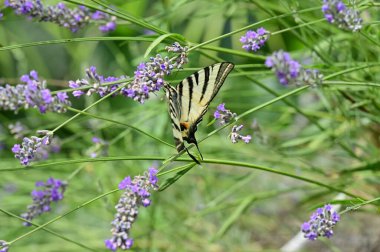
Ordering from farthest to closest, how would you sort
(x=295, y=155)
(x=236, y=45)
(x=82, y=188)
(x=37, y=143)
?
1. (x=236, y=45)
2. (x=82, y=188)
3. (x=295, y=155)
4. (x=37, y=143)

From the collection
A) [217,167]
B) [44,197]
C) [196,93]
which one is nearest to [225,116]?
[196,93]

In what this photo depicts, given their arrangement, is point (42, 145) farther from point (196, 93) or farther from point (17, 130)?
point (196, 93)

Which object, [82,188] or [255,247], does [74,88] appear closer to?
[82,188]

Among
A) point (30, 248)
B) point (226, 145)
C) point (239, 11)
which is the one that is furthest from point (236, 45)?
point (30, 248)

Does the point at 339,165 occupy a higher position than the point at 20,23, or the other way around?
the point at 20,23

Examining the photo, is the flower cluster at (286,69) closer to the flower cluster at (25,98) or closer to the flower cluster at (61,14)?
the flower cluster at (25,98)

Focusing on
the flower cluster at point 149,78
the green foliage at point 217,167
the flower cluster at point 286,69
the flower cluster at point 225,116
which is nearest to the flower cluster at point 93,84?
the flower cluster at point 149,78

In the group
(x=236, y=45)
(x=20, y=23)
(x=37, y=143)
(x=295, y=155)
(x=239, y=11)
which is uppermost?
(x=20, y=23)

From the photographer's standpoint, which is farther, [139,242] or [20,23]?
[20,23]
